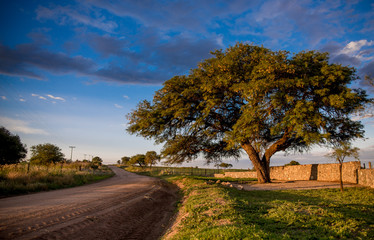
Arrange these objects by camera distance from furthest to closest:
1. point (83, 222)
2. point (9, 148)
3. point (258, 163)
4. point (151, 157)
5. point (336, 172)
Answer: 1. point (151, 157)
2. point (9, 148)
3. point (258, 163)
4. point (336, 172)
5. point (83, 222)

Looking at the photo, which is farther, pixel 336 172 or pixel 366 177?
pixel 336 172

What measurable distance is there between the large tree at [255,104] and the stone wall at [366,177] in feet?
10.4

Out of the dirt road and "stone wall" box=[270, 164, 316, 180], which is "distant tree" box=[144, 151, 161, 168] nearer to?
"stone wall" box=[270, 164, 316, 180]

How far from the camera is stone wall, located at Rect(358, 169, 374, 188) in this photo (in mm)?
16653

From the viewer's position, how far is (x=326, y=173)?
23359mm

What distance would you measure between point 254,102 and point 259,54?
15.5ft

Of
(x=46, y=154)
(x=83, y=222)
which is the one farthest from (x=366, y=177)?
(x=46, y=154)

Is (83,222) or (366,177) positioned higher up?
(366,177)

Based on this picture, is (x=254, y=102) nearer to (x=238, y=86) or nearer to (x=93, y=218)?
(x=238, y=86)

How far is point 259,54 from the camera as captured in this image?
19000 mm

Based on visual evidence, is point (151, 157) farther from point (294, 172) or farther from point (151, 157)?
point (294, 172)

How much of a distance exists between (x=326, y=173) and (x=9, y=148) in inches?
1718

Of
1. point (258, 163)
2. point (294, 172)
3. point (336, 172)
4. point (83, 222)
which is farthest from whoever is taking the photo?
point (294, 172)

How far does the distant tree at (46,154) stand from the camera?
45.0m
